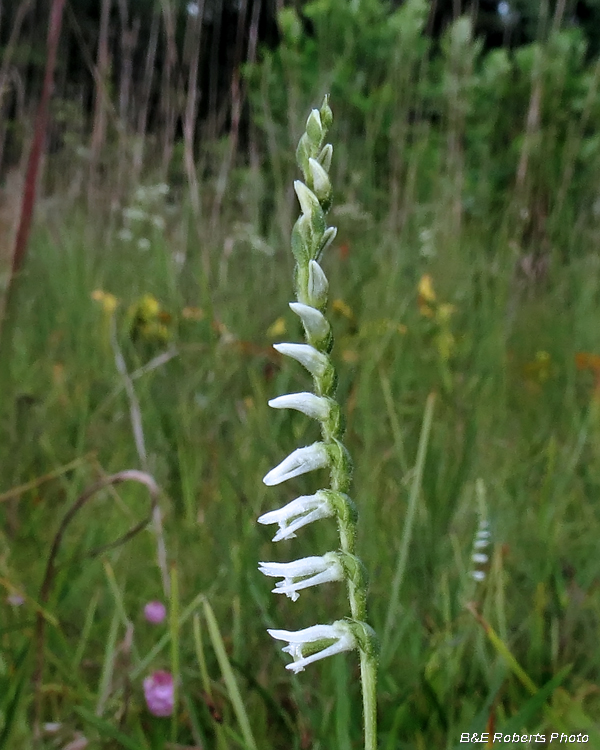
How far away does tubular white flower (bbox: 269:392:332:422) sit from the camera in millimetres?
282

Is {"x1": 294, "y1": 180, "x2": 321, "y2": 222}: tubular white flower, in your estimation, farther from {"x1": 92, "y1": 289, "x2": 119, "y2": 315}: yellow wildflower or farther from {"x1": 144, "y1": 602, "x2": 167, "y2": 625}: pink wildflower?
{"x1": 92, "y1": 289, "x2": 119, "y2": 315}: yellow wildflower

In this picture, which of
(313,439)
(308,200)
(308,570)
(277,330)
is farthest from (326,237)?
(277,330)

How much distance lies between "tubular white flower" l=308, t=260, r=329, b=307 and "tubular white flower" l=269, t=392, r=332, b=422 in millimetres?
36

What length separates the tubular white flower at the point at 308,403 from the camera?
282 mm

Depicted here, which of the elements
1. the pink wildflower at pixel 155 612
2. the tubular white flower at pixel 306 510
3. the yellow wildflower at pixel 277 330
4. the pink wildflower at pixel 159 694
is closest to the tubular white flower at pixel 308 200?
the tubular white flower at pixel 306 510

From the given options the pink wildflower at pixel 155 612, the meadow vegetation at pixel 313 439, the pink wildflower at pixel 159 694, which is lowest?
the pink wildflower at pixel 159 694

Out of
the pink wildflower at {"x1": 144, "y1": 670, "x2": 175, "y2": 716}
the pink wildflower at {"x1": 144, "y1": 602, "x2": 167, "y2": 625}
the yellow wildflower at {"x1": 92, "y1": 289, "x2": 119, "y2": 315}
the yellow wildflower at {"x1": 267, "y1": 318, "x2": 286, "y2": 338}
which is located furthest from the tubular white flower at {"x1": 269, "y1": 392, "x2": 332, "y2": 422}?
the yellow wildflower at {"x1": 92, "y1": 289, "x2": 119, "y2": 315}

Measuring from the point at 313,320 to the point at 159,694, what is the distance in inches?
18.1

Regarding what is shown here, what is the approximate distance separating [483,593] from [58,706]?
458 mm

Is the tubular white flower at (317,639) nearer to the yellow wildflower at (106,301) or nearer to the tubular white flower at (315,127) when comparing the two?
the tubular white flower at (315,127)

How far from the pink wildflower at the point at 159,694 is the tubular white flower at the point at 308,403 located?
0.42 metres

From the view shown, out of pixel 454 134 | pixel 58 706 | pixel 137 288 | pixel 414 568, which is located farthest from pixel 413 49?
pixel 58 706

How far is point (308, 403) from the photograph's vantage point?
0.93ft

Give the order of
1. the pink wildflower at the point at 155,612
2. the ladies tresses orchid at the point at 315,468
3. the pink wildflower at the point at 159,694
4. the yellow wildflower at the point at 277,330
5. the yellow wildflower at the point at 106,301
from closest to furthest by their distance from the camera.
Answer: the ladies tresses orchid at the point at 315,468 → the pink wildflower at the point at 159,694 → the pink wildflower at the point at 155,612 → the yellow wildflower at the point at 277,330 → the yellow wildflower at the point at 106,301
